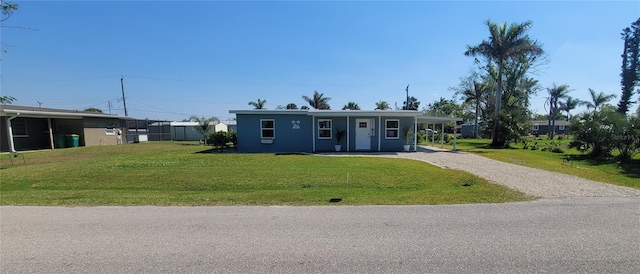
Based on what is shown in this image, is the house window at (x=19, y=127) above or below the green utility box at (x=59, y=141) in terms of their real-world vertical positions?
above

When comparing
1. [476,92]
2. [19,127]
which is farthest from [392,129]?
[476,92]

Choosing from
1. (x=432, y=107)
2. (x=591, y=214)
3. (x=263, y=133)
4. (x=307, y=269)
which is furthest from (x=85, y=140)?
(x=432, y=107)

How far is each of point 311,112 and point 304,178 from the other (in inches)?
337

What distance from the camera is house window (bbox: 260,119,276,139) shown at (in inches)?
675

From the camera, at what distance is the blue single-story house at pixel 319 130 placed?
1702 cm

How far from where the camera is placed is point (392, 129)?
1770cm

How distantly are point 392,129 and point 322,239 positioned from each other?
1486 cm

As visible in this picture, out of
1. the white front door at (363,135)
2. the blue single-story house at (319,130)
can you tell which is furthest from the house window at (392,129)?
the white front door at (363,135)

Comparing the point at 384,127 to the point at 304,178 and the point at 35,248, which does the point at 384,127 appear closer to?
the point at 304,178

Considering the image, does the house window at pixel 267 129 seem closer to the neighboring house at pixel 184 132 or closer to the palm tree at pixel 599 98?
the neighboring house at pixel 184 132

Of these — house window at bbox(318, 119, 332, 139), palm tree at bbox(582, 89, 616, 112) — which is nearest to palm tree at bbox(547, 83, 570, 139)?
palm tree at bbox(582, 89, 616, 112)

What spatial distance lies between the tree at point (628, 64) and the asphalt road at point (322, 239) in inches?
2404

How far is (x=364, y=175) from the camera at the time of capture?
8.73 m

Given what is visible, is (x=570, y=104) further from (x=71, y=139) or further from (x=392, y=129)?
(x=71, y=139)
